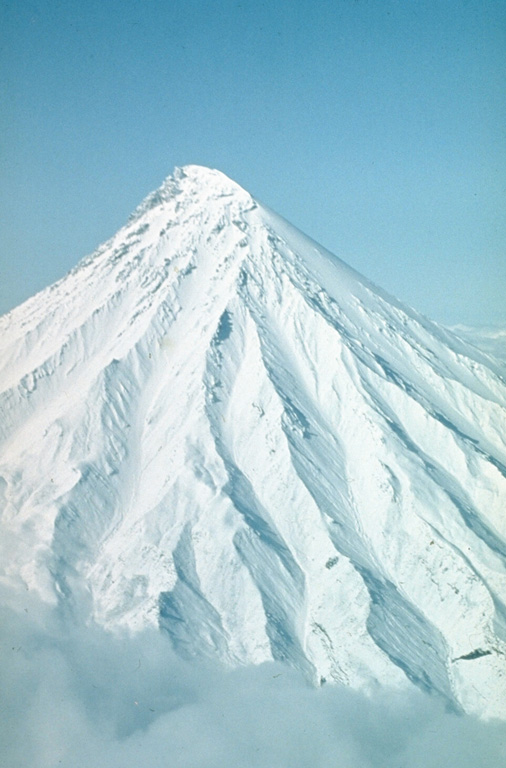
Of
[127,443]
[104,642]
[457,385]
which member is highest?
[457,385]

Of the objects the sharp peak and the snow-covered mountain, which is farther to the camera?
the sharp peak

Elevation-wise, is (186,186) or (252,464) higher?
(186,186)

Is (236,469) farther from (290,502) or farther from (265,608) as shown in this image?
(265,608)

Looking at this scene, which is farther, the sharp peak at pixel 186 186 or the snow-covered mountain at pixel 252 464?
the sharp peak at pixel 186 186

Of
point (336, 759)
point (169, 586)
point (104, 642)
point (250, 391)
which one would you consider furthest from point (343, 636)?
point (250, 391)

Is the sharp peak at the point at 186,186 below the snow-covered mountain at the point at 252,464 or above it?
above

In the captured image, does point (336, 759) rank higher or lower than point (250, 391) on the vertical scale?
lower

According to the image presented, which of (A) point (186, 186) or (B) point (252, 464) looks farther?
(A) point (186, 186)

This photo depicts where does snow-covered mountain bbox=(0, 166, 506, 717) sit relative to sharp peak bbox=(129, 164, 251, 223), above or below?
below
